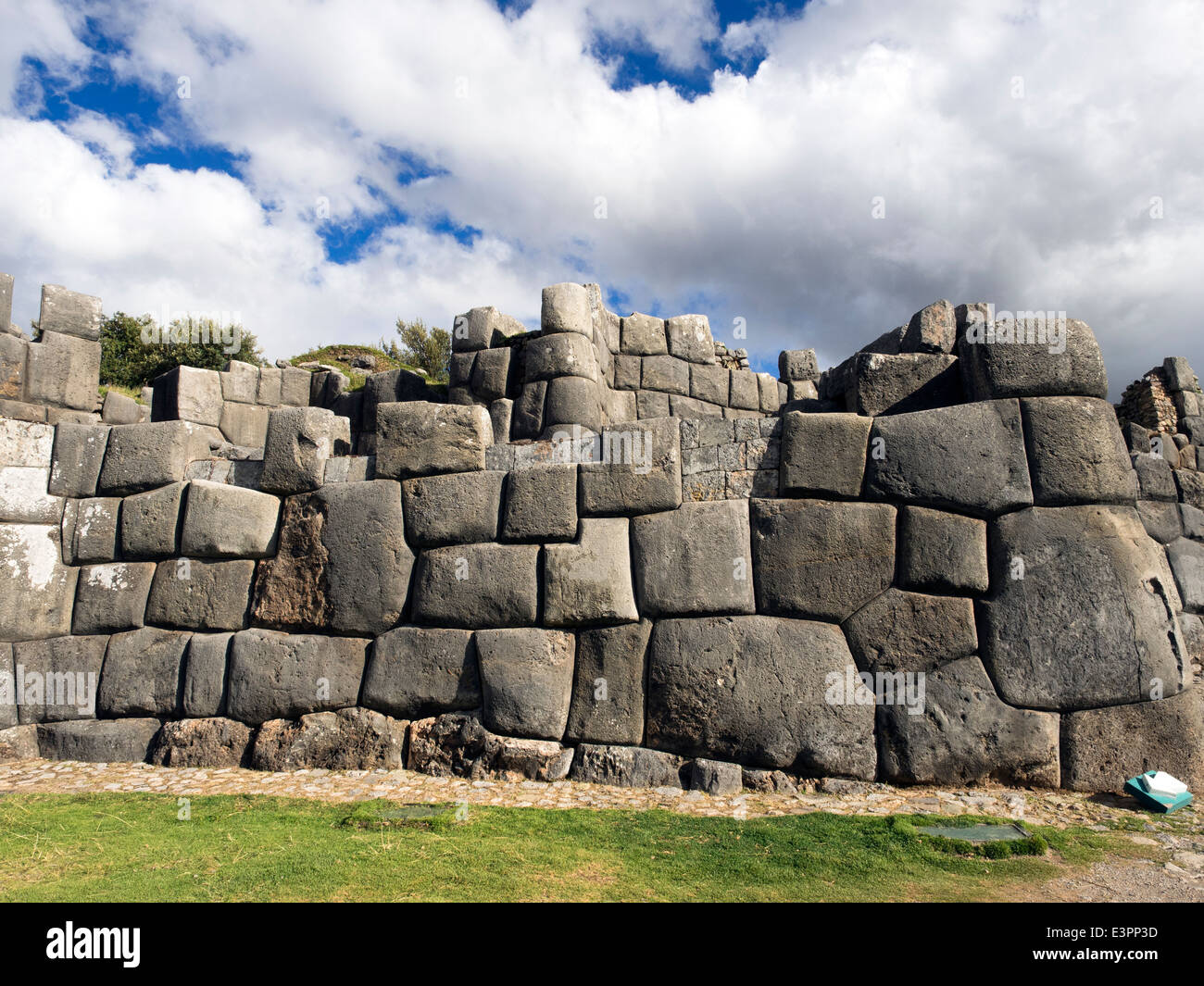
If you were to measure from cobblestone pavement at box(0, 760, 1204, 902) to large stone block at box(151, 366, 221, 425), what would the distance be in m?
6.59

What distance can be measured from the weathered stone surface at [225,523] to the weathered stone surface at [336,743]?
1.73m

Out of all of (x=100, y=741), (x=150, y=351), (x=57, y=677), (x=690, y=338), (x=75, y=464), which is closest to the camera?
(x=100, y=741)

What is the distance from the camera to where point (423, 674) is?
663 centimetres

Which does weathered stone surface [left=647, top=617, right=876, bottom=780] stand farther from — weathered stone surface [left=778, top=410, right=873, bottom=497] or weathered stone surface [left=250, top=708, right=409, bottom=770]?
weathered stone surface [left=250, top=708, right=409, bottom=770]

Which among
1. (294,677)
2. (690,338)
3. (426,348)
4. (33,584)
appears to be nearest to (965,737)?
(294,677)

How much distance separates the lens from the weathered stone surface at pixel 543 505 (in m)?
6.58

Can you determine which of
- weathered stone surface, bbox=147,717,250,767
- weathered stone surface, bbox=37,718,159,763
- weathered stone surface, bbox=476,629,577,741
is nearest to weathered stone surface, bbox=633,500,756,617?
weathered stone surface, bbox=476,629,577,741

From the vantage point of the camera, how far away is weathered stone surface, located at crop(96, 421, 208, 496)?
7559mm

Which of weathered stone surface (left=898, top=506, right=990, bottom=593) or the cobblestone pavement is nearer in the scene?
the cobblestone pavement

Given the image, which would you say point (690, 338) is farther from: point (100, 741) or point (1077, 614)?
point (100, 741)

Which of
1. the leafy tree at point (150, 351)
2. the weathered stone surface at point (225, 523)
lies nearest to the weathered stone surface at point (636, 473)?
the weathered stone surface at point (225, 523)

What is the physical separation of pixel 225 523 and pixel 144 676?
64.2 inches
